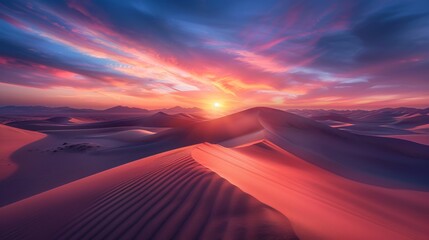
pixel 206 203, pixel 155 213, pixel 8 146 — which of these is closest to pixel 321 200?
pixel 206 203

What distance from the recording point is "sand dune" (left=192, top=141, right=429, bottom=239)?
2.70m

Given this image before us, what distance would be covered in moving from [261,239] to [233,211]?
53 centimetres

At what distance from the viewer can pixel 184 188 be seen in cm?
306

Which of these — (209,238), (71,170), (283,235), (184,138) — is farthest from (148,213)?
→ (184,138)

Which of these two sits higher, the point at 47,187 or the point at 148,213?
the point at 148,213

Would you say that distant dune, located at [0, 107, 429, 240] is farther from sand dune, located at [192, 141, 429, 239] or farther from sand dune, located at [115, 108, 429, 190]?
sand dune, located at [115, 108, 429, 190]

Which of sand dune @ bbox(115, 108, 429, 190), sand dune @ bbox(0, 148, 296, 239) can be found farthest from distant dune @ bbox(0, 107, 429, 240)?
sand dune @ bbox(115, 108, 429, 190)

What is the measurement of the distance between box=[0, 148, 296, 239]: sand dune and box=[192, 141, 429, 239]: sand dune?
34 centimetres

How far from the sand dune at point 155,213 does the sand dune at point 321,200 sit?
1.10 ft

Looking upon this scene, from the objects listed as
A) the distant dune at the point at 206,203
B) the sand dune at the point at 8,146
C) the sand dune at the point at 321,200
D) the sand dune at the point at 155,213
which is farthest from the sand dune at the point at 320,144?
the sand dune at the point at 155,213

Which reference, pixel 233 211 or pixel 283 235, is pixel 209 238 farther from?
pixel 283 235

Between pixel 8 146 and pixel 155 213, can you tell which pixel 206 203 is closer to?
pixel 155 213

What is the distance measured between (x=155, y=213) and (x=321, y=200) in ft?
10.5

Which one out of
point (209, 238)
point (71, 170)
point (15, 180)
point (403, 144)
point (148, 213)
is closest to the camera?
point (209, 238)
